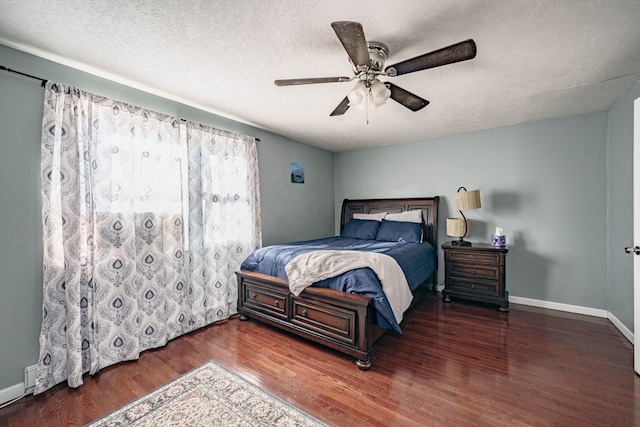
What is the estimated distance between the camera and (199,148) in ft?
9.80

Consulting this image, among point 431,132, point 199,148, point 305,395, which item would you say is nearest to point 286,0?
point 199,148

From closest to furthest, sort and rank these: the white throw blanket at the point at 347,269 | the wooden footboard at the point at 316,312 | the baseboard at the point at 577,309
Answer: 1. the wooden footboard at the point at 316,312
2. the white throw blanket at the point at 347,269
3. the baseboard at the point at 577,309

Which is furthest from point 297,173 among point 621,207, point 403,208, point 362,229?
point 621,207

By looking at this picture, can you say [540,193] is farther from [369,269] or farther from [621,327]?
[369,269]

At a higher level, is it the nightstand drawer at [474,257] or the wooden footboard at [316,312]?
the nightstand drawer at [474,257]

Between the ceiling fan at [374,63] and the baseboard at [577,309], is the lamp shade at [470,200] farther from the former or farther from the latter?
the ceiling fan at [374,63]

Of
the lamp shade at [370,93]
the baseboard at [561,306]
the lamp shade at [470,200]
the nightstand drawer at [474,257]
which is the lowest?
the baseboard at [561,306]

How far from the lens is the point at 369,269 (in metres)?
2.30

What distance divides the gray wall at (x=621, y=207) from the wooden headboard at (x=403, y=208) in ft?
6.13

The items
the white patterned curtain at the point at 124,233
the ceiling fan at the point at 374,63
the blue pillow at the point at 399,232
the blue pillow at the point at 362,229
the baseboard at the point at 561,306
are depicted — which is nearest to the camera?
the ceiling fan at the point at 374,63

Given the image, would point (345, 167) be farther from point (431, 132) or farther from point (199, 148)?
point (199, 148)

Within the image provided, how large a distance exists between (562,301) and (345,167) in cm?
379

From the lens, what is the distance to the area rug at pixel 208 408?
1597 mm

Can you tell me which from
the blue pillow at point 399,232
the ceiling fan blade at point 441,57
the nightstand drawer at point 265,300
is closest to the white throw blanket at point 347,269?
the nightstand drawer at point 265,300
